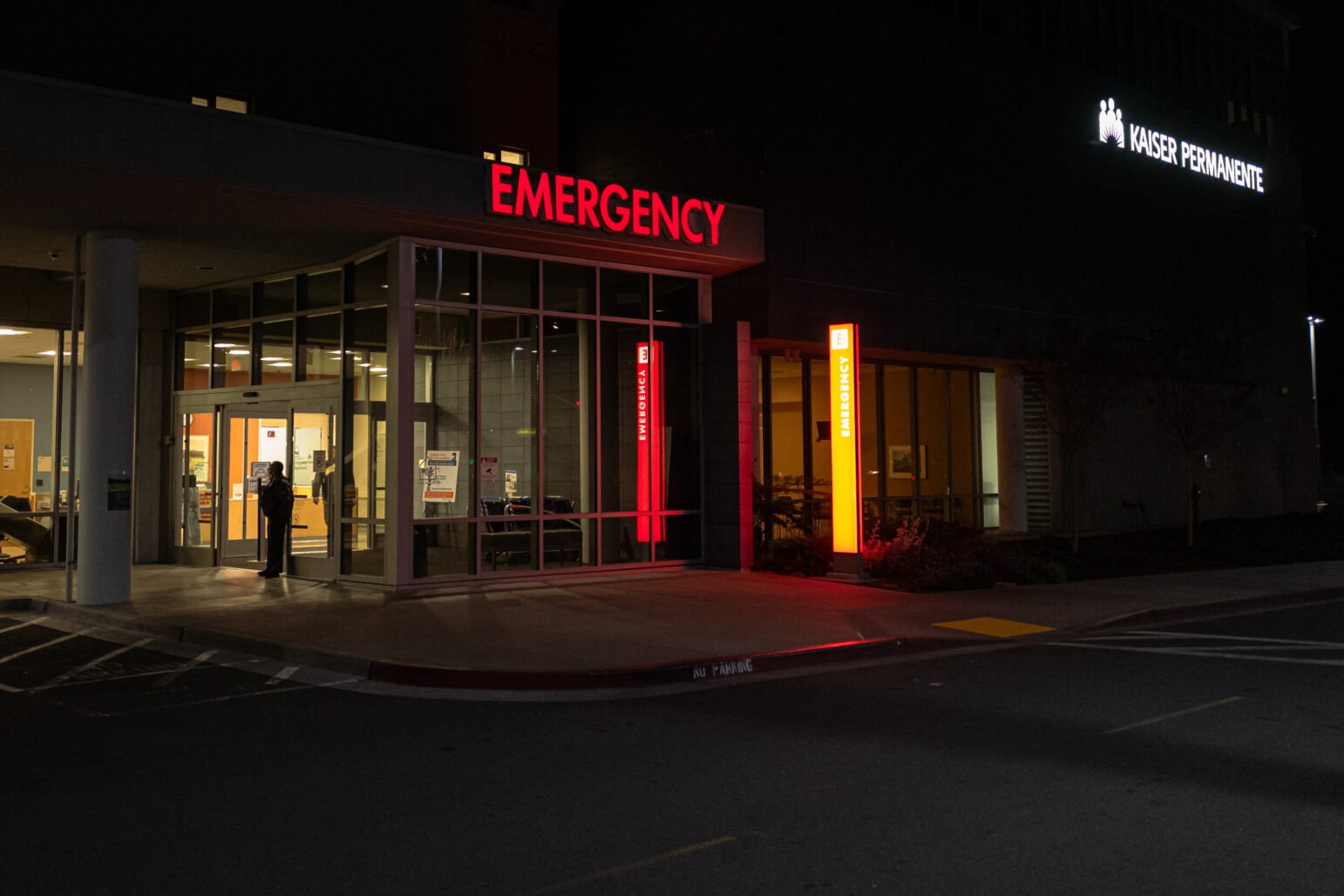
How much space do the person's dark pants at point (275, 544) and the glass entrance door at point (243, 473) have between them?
1.35m

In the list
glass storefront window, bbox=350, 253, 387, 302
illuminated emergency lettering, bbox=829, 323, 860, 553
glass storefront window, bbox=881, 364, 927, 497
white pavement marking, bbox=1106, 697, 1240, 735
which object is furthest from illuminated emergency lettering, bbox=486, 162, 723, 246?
white pavement marking, bbox=1106, 697, 1240, 735

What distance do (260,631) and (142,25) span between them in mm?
10884

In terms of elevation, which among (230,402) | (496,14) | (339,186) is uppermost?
(496,14)

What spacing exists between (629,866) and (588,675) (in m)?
4.73

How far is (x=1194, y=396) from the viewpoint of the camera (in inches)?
949

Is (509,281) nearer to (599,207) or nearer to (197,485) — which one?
(599,207)

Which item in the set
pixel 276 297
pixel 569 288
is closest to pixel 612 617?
pixel 569 288

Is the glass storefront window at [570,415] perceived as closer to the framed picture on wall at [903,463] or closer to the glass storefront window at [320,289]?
the glass storefront window at [320,289]

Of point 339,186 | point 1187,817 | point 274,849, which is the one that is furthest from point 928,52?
point 274,849

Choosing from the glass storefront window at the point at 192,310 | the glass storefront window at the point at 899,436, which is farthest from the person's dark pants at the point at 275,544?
the glass storefront window at the point at 899,436

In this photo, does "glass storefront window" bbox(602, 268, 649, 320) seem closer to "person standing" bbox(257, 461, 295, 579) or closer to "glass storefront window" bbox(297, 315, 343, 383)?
"glass storefront window" bbox(297, 315, 343, 383)

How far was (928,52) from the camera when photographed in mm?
21844

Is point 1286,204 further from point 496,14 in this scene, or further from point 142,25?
point 142,25

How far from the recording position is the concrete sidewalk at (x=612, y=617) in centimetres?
1028
